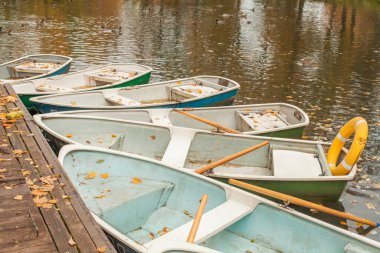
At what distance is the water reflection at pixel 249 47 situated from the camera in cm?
1559

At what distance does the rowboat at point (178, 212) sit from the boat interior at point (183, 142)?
1.81m

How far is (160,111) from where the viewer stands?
10.8m

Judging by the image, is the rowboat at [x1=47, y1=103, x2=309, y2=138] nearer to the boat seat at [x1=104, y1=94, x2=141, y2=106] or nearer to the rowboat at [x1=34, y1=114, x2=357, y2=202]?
the rowboat at [x1=34, y1=114, x2=357, y2=202]

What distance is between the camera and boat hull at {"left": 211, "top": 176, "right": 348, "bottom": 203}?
303 inches

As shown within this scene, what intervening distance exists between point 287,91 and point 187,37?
11291 millimetres

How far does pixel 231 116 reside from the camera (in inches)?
453

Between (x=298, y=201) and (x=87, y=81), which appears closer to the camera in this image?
(x=298, y=201)

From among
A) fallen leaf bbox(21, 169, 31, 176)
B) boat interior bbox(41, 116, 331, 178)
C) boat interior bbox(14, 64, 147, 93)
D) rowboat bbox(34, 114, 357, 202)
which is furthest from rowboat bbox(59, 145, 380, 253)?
boat interior bbox(14, 64, 147, 93)

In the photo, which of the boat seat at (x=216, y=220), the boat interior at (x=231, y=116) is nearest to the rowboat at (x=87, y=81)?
the boat interior at (x=231, y=116)

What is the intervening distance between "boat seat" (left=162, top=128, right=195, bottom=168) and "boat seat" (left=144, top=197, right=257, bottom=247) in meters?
2.22

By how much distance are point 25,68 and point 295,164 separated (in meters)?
10.1

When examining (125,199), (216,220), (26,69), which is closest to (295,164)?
(216,220)

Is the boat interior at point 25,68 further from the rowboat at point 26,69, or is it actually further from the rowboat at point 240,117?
the rowboat at point 240,117

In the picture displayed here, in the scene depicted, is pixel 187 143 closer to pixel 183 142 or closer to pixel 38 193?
pixel 183 142
